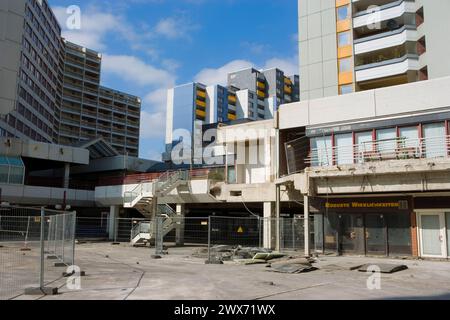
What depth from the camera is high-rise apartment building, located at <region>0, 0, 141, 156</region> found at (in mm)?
70688

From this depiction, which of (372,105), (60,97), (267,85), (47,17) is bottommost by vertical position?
(372,105)

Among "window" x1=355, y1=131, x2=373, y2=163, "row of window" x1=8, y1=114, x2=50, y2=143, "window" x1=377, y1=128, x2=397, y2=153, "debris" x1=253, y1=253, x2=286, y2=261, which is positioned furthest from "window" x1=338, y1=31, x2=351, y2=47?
"row of window" x1=8, y1=114, x2=50, y2=143

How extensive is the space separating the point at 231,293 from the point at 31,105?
2870 inches

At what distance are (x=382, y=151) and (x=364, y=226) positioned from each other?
14.7ft

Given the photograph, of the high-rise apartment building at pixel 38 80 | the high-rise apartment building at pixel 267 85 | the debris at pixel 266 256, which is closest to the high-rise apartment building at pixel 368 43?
the debris at pixel 266 256

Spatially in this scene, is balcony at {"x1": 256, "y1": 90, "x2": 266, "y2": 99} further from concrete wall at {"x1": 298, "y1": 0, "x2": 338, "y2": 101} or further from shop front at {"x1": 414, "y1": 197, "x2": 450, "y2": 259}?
shop front at {"x1": 414, "y1": 197, "x2": 450, "y2": 259}

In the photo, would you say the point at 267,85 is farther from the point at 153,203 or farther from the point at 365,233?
the point at 365,233

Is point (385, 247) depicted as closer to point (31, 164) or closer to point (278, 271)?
point (278, 271)

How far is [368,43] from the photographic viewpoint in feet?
144

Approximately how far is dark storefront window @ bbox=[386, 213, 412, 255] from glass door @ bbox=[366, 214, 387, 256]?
324mm

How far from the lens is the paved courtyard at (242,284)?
11.2 meters

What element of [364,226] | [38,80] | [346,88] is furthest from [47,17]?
[364,226]

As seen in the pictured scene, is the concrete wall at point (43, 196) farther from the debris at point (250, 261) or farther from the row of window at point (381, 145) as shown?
the debris at point (250, 261)

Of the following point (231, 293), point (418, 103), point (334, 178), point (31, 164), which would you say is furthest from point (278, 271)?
point (31, 164)
